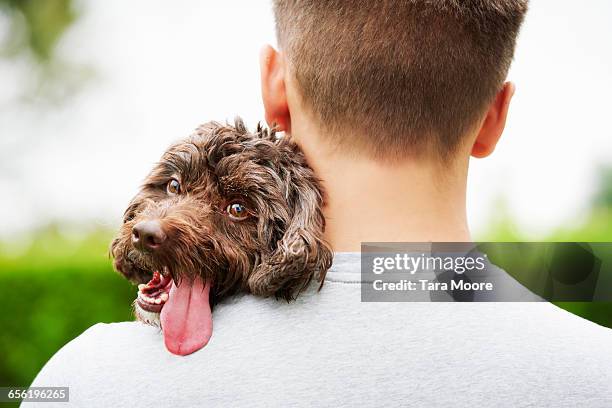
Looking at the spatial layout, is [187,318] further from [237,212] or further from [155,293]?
[237,212]

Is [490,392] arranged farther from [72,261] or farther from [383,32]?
[72,261]

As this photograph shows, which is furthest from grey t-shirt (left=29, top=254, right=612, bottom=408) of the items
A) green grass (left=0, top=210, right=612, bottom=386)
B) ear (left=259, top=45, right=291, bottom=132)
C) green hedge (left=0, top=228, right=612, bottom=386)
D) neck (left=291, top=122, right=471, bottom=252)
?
green hedge (left=0, top=228, right=612, bottom=386)

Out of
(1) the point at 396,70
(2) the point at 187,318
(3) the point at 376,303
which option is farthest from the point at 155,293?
(1) the point at 396,70

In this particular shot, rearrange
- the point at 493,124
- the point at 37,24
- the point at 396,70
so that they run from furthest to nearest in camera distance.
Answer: the point at 37,24 < the point at 493,124 < the point at 396,70

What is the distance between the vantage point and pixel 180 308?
2490mm

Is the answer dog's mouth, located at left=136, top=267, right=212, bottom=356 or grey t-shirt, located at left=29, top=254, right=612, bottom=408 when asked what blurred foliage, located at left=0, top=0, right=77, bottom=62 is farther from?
grey t-shirt, located at left=29, top=254, right=612, bottom=408

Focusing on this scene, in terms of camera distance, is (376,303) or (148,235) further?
(148,235)

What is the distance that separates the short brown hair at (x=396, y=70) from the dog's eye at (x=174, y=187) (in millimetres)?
615

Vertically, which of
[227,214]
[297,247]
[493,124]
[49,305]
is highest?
[493,124]

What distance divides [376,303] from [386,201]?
41 centimetres

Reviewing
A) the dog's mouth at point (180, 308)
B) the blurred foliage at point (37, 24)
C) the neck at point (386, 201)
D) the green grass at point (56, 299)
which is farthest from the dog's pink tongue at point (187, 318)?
the blurred foliage at point (37, 24)

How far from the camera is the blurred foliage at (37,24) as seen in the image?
77.6 feet

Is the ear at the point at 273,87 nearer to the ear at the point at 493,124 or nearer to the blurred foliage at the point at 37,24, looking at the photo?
the ear at the point at 493,124

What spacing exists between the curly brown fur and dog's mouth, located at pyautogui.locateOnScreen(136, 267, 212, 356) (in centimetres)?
5
